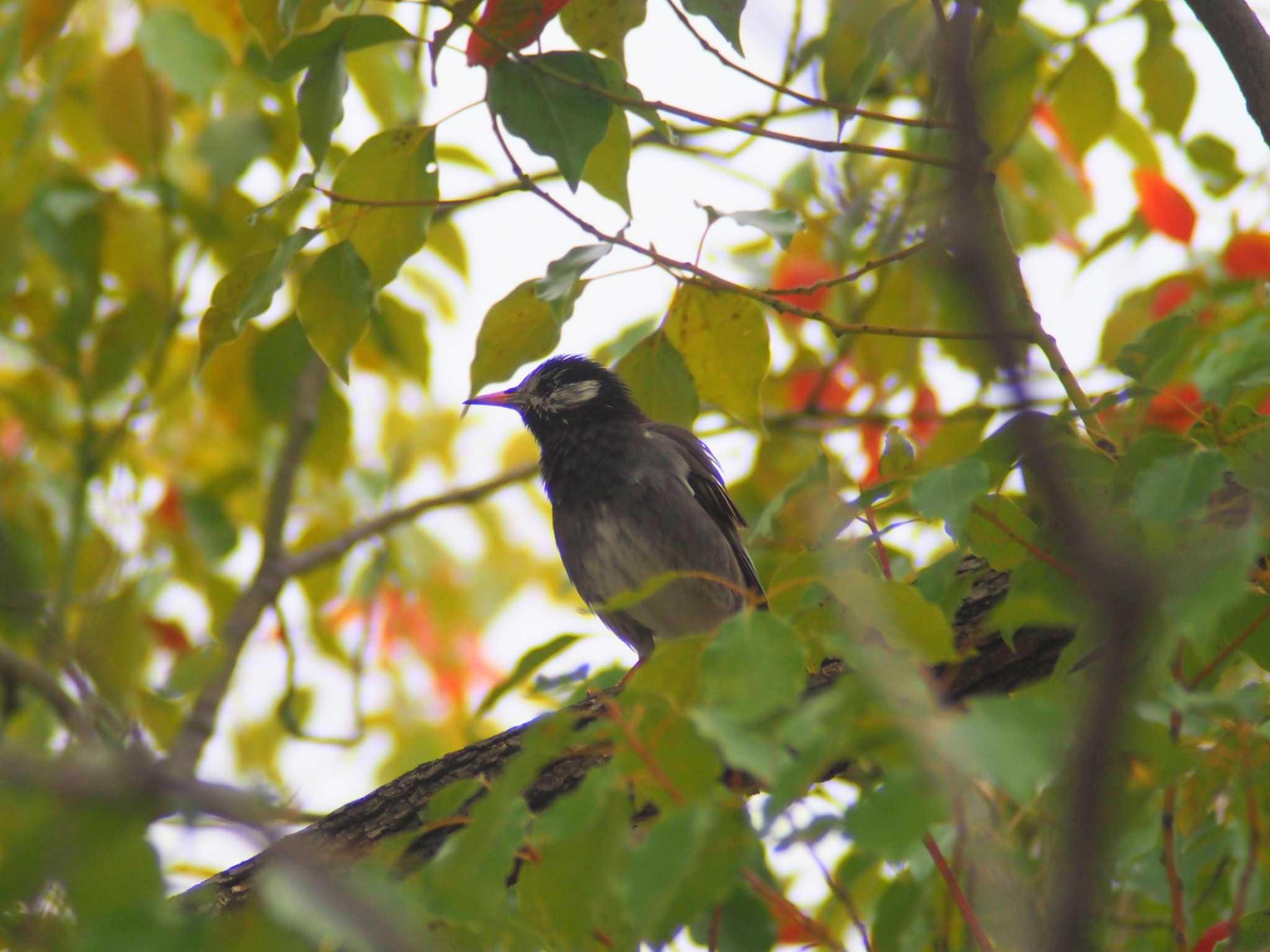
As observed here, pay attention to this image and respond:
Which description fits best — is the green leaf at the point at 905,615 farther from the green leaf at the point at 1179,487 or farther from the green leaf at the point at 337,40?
the green leaf at the point at 337,40

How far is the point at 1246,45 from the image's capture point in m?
2.25

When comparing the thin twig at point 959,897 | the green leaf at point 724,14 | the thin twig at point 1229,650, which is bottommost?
the thin twig at point 959,897

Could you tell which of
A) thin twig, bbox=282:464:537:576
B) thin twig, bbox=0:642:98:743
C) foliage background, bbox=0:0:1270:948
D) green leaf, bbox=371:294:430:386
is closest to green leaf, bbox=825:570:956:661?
foliage background, bbox=0:0:1270:948

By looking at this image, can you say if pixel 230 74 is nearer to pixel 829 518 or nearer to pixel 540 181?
pixel 540 181

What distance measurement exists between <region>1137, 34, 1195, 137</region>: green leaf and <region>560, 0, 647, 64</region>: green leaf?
1555 millimetres

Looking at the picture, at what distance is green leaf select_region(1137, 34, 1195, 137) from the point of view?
322 cm

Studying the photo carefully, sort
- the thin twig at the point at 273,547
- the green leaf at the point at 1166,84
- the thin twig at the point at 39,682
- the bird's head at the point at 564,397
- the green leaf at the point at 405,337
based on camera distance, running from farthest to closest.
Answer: the bird's head at the point at 564,397
the green leaf at the point at 405,337
the thin twig at the point at 273,547
the thin twig at the point at 39,682
the green leaf at the point at 1166,84

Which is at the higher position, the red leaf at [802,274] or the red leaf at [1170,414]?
the red leaf at [802,274]

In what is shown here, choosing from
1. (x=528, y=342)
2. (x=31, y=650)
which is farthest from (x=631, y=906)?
(x=31, y=650)

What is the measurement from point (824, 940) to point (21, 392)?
4.16 meters

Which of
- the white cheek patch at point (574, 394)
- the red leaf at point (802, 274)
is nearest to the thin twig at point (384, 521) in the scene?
the white cheek patch at point (574, 394)

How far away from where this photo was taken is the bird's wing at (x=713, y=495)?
4.31 m

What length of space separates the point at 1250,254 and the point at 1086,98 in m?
0.71

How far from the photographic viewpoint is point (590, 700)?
2.83 m
